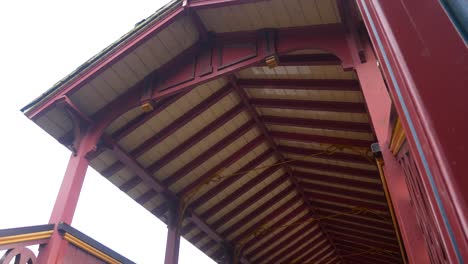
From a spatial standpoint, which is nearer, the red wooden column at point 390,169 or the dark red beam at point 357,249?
the red wooden column at point 390,169

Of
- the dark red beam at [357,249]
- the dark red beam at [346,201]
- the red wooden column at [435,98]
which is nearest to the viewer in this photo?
the red wooden column at [435,98]

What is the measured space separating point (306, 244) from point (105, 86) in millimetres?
11332

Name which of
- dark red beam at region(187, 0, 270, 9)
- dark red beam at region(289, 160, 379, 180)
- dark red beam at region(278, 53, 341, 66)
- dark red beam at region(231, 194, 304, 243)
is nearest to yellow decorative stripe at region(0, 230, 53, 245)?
dark red beam at region(187, 0, 270, 9)

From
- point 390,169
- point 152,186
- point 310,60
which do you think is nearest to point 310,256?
point 152,186

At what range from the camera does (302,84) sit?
8.54 m

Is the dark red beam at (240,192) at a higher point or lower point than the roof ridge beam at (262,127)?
lower

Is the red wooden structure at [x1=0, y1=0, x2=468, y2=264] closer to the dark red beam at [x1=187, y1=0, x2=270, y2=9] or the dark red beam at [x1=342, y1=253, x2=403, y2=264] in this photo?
the dark red beam at [x1=187, y1=0, x2=270, y2=9]

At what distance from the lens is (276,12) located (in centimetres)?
647

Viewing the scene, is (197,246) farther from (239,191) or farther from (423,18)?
(423,18)

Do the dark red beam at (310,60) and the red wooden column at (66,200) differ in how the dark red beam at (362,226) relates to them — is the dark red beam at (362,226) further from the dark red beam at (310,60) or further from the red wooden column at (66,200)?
the red wooden column at (66,200)

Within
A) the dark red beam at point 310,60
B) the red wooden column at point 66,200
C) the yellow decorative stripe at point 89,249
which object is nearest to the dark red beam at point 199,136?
the dark red beam at point 310,60

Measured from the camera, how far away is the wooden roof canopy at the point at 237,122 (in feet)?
22.3

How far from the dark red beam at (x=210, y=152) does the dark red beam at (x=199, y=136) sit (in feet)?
1.84

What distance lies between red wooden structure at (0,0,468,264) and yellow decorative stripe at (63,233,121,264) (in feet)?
0.52
